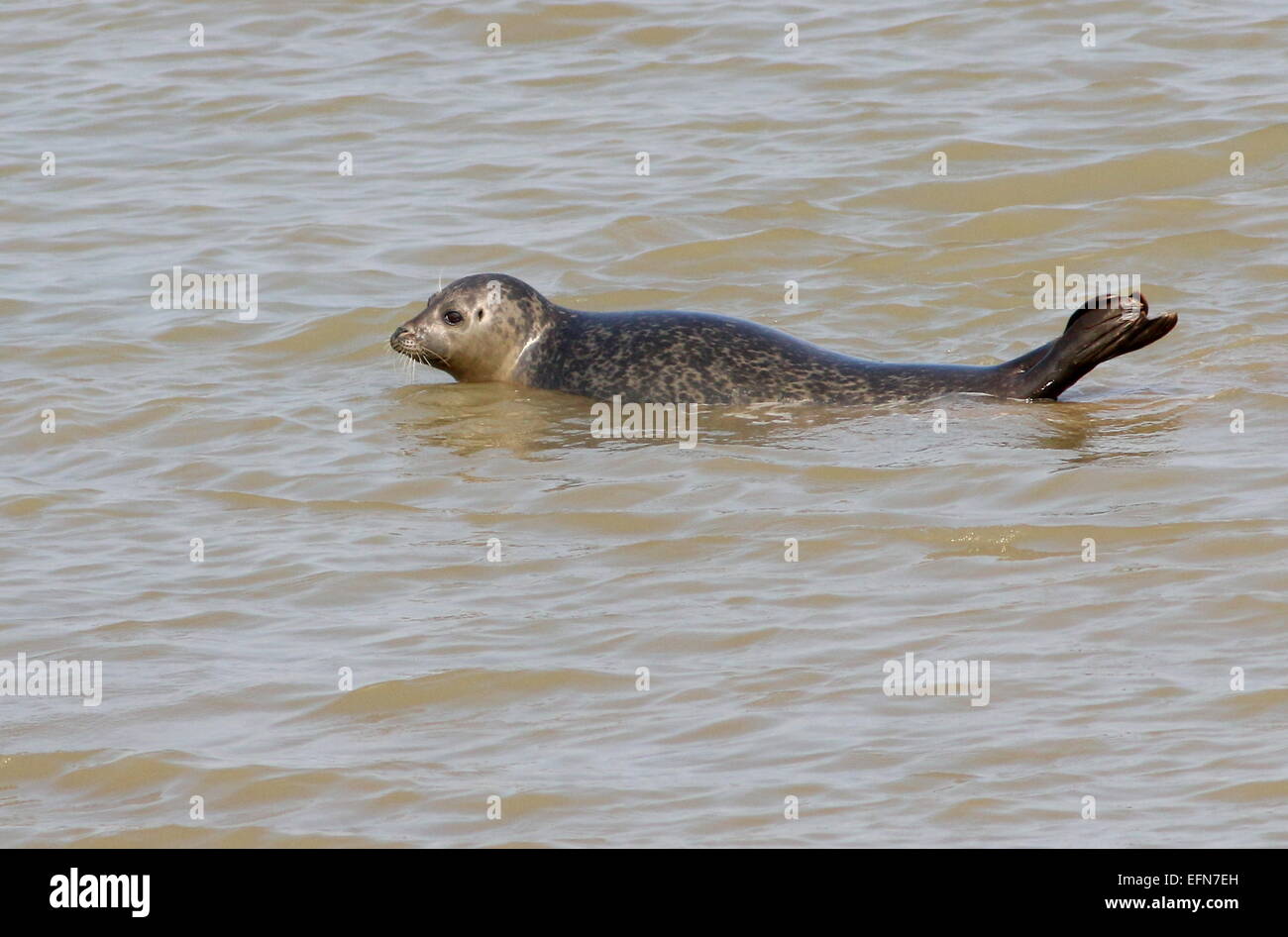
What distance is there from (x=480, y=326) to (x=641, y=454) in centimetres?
186

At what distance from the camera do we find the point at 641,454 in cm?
874

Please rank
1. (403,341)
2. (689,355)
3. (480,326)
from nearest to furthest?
1. (689,355)
2. (403,341)
3. (480,326)

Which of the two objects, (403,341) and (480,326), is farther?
(480,326)

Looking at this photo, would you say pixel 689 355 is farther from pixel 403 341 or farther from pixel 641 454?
pixel 403 341

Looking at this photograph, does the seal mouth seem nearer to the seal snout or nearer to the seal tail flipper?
the seal snout

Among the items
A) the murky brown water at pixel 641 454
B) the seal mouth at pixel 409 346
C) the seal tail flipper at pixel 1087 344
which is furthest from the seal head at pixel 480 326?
the seal tail flipper at pixel 1087 344

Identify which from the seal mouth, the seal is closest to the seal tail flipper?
the seal

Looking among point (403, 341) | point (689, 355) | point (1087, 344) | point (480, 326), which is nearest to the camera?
point (1087, 344)

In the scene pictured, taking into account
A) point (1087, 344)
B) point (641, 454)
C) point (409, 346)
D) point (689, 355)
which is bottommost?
point (641, 454)

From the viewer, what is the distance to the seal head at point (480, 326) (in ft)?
33.7

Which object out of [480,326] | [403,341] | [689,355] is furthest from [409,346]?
[689,355]

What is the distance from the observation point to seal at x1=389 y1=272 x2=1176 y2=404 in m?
8.77

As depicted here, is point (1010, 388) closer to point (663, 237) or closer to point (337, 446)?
point (337, 446)
